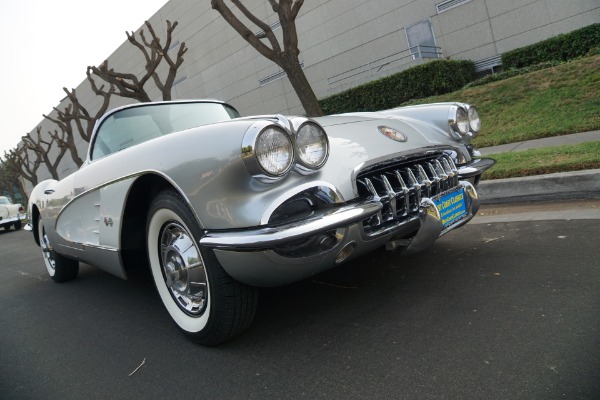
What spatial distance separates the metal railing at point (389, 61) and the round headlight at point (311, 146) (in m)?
14.8

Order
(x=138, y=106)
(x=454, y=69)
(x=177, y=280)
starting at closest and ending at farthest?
(x=177, y=280) < (x=138, y=106) < (x=454, y=69)

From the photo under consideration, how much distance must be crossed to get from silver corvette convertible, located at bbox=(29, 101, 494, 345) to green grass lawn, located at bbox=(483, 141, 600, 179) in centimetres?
171

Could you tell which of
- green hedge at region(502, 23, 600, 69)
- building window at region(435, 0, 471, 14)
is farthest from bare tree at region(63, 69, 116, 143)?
green hedge at region(502, 23, 600, 69)

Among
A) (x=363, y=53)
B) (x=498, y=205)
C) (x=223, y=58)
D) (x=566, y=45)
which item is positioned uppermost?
(x=223, y=58)

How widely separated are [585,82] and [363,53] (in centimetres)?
1212

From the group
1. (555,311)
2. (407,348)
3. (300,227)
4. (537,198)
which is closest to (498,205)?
(537,198)

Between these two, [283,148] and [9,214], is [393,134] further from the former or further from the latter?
[9,214]

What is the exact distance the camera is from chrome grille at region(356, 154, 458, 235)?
2.11m

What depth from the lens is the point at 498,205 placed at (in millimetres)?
4277

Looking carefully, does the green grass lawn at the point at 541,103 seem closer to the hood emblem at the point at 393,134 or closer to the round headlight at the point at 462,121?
the round headlight at the point at 462,121

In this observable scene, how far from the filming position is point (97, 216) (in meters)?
2.86

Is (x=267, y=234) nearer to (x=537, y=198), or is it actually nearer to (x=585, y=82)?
(x=537, y=198)

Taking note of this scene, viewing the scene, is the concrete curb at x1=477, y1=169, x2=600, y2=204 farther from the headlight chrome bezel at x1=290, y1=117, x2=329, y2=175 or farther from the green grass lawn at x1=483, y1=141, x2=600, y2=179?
the headlight chrome bezel at x1=290, y1=117, x2=329, y2=175

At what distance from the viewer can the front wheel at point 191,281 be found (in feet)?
6.65
